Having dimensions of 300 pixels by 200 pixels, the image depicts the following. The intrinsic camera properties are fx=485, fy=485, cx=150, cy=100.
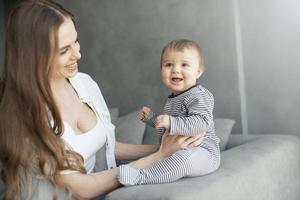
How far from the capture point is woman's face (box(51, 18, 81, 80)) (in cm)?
157

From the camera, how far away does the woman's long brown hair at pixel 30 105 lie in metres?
1.49

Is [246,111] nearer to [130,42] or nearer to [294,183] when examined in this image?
[294,183]

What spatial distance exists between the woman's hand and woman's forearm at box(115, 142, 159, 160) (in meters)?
0.24

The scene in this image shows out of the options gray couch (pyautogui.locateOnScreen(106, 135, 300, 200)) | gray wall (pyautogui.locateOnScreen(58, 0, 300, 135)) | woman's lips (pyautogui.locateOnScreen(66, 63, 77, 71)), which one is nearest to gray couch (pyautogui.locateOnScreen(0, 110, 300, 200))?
gray couch (pyautogui.locateOnScreen(106, 135, 300, 200))

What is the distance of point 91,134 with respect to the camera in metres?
1.70

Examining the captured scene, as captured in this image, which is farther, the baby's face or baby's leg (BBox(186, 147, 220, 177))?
the baby's face

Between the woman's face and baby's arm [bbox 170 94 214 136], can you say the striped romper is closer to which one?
baby's arm [bbox 170 94 214 136]

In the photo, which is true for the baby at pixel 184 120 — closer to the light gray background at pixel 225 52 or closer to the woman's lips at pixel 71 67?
the woman's lips at pixel 71 67

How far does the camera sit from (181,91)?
6.28 feet

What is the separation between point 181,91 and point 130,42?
1.28m

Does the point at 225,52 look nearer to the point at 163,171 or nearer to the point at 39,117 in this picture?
the point at 163,171

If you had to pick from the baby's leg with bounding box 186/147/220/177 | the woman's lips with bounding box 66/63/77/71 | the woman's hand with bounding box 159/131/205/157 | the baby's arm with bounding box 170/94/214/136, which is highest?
the woman's lips with bounding box 66/63/77/71

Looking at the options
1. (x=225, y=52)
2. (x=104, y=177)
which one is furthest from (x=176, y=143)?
(x=225, y=52)

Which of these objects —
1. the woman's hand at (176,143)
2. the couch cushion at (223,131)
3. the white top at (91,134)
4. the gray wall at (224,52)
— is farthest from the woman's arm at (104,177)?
the gray wall at (224,52)
